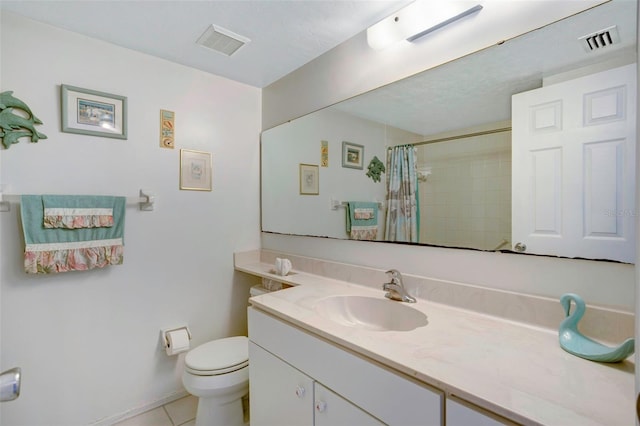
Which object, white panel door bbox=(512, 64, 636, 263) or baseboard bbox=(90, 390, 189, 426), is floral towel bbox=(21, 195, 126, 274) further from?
white panel door bbox=(512, 64, 636, 263)

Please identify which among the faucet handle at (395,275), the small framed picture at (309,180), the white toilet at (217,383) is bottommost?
the white toilet at (217,383)

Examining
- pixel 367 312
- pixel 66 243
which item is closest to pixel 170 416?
pixel 66 243

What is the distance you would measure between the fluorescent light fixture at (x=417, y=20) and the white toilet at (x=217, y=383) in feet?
5.95

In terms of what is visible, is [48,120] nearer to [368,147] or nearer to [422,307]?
[368,147]

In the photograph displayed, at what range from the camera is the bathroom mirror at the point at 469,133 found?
0.92m

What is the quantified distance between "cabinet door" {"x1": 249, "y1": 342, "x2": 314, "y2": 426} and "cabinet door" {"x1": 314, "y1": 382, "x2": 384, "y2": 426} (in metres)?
0.04

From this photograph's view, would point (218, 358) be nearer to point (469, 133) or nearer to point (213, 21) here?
point (469, 133)

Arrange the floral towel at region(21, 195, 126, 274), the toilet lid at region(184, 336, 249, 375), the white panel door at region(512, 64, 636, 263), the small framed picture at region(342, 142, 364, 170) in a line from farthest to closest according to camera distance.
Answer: the small framed picture at region(342, 142, 364, 170) < the toilet lid at region(184, 336, 249, 375) < the floral towel at region(21, 195, 126, 274) < the white panel door at region(512, 64, 636, 263)

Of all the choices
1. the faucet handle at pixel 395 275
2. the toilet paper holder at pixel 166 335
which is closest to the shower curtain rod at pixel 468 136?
the faucet handle at pixel 395 275

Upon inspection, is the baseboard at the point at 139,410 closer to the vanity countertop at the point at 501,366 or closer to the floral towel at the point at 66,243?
the floral towel at the point at 66,243

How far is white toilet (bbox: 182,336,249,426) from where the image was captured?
153 cm

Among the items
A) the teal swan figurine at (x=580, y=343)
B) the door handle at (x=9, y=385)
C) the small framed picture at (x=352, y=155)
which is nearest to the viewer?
the door handle at (x=9, y=385)

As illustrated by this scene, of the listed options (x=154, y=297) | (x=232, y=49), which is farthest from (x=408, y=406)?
(x=232, y=49)

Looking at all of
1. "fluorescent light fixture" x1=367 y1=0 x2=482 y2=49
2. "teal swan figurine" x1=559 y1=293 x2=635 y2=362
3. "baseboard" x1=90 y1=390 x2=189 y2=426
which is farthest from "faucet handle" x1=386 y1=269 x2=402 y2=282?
"baseboard" x1=90 y1=390 x2=189 y2=426
